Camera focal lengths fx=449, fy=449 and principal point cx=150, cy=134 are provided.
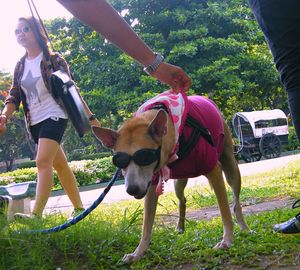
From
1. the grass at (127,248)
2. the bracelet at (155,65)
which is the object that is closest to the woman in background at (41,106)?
the grass at (127,248)

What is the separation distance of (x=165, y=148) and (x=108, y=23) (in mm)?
841

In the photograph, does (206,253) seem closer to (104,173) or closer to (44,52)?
(44,52)

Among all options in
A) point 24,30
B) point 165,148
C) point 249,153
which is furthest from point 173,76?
point 249,153

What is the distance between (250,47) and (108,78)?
7.62m

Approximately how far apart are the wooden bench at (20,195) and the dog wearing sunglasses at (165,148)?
1.42 m

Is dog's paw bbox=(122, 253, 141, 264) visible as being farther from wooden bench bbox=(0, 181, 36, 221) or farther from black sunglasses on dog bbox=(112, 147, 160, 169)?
wooden bench bbox=(0, 181, 36, 221)

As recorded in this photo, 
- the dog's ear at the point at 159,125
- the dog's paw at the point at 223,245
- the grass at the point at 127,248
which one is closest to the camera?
the grass at the point at 127,248

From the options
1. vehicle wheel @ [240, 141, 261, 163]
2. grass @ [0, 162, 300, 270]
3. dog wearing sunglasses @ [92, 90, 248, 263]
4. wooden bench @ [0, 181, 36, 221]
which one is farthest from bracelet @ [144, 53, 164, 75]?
vehicle wheel @ [240, 141, 261, 163]

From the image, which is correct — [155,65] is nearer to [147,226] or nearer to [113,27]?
[113,27]

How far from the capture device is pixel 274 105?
29422 mm

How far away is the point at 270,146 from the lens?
735 inches

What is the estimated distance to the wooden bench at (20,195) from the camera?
388 cm

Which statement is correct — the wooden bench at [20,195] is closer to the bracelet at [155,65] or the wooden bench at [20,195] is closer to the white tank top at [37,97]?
the white tank top at [37,97]

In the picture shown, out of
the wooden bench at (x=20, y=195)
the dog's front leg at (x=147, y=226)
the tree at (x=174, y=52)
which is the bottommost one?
the dog's front leg at (x=147, y=226)
